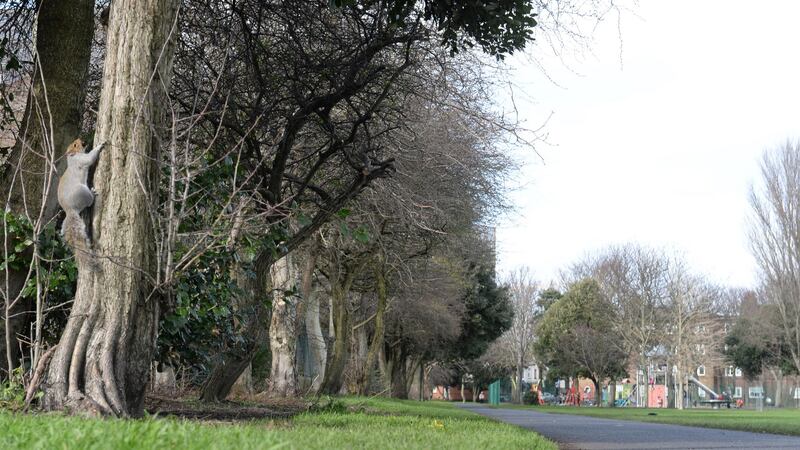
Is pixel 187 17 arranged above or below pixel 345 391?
above

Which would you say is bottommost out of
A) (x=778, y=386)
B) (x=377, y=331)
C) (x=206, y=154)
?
(x=778, y=386)

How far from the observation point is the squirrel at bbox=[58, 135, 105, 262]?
7539mm

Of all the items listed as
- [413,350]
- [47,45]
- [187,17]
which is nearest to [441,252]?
[187,17]

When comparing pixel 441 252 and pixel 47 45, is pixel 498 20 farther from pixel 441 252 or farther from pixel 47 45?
pixel 441 252

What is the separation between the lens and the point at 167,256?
289 inches

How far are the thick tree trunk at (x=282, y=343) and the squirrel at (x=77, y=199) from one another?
48.9ft

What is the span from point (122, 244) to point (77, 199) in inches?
20.1

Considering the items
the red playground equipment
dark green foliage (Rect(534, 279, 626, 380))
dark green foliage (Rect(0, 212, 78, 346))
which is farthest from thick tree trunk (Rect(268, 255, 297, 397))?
the red playground equipment

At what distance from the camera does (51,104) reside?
30.3 feet

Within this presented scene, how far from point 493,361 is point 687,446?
7802 centimetres

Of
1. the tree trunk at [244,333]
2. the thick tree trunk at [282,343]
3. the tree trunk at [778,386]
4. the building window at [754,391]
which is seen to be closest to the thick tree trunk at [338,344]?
the thick tree trunk at [282,343]

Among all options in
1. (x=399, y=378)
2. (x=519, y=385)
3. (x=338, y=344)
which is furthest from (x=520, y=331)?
(x=338, y=344)

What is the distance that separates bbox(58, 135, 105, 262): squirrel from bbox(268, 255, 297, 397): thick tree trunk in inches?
587

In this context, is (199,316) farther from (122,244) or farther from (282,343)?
(282,343)
